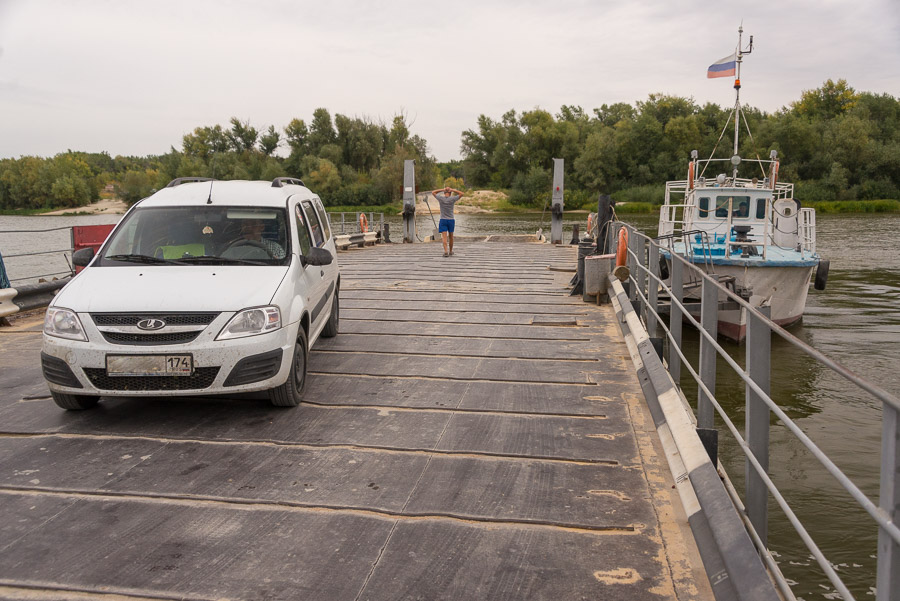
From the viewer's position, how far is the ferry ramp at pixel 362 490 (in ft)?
10.2

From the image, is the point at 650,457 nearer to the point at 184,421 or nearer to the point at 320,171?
the point at 184,421

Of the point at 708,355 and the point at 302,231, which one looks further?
the point at 302,231

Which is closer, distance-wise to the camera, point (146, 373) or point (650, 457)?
point (650, 457)

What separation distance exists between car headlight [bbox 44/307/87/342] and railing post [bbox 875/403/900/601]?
4795mm

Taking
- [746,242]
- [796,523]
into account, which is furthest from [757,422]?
[746,242]

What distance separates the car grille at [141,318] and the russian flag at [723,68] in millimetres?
19171

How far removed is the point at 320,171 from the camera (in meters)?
76.6

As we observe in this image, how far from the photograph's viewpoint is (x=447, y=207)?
1773 centimetres

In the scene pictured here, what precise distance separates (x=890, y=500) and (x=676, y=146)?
8853 cm

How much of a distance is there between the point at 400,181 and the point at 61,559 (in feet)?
244

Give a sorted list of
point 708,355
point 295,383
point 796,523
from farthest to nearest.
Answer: point 295,383, point 708,355, point 796,523

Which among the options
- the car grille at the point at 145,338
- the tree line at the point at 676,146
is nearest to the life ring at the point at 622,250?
the car grille at the point at 145,338

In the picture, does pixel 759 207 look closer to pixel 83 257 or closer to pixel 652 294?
pixel 652 294

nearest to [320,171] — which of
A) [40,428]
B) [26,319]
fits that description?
[26,319]
